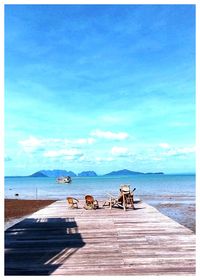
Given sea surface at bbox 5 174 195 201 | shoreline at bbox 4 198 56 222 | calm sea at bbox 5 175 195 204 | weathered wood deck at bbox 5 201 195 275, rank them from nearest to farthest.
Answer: weathered wood deck at bbox 5 201 195 275
shoreline at bbox 4 198 56 222
calm sea at bbox 5 175 195 204
sea surface at bbox 5 174 195 201

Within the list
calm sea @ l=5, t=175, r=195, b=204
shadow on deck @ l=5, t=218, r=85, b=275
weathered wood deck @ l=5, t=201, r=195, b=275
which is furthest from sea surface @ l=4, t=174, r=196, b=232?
shadow on deck @ l=5, t=218, r=85, b=275

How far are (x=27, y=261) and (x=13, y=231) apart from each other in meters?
3.76

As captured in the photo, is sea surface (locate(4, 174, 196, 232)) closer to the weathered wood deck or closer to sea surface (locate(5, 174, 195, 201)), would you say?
sea surface (locate(5, 174, 195, 201))

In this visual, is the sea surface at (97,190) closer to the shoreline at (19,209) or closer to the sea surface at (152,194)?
the sea surface at (152,194)

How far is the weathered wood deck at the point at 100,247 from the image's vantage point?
600 centimetres

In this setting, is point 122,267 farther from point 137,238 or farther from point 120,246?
→ point 137,238

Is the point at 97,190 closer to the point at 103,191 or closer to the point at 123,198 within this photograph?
the point at 103,191

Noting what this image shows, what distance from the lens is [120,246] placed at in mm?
7723

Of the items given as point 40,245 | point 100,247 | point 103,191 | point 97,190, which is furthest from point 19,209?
point 97,190

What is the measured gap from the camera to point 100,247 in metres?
7.61

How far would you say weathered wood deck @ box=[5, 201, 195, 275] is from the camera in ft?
19.7

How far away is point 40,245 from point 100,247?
1.38m

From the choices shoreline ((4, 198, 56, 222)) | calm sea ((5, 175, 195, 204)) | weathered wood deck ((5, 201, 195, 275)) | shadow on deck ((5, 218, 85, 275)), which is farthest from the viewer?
calm sea ((5, 175, 195, 204))

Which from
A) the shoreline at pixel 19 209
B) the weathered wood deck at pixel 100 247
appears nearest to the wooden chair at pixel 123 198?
the weathered wood deck at pixel 100 247
